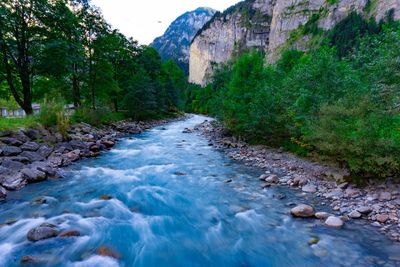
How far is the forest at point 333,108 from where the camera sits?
330 inches

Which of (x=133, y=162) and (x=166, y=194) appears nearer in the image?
(x=166, y=194)

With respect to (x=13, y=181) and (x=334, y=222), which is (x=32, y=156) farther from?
(x=334, y=222)

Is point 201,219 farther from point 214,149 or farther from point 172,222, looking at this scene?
point 214,149

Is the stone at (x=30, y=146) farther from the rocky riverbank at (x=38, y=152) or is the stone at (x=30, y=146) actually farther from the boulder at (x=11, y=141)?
the boulder at (x=11, y=141)

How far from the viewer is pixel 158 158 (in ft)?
50.6

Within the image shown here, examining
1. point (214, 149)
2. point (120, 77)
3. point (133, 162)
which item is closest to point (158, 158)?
point (133, 162)

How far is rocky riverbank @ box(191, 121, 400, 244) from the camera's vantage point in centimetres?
695

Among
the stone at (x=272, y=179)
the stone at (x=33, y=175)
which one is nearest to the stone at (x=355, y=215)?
the stone at (x=272, y=179)

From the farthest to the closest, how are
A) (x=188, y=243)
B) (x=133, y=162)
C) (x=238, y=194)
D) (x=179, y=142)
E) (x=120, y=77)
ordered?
(x=120, y=77), (x=179, y=142), (x=133, y=162), (x=238, y=194), (x=188, y=243)

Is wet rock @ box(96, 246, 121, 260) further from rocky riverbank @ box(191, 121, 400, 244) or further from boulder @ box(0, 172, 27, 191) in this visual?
boulder @ box(0, 172, 27, 191)

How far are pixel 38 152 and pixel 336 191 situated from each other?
41.4ft

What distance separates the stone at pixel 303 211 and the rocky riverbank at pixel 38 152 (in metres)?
8.73

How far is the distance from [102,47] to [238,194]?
2358cm

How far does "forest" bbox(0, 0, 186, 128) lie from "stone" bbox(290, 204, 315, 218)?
1381cm
